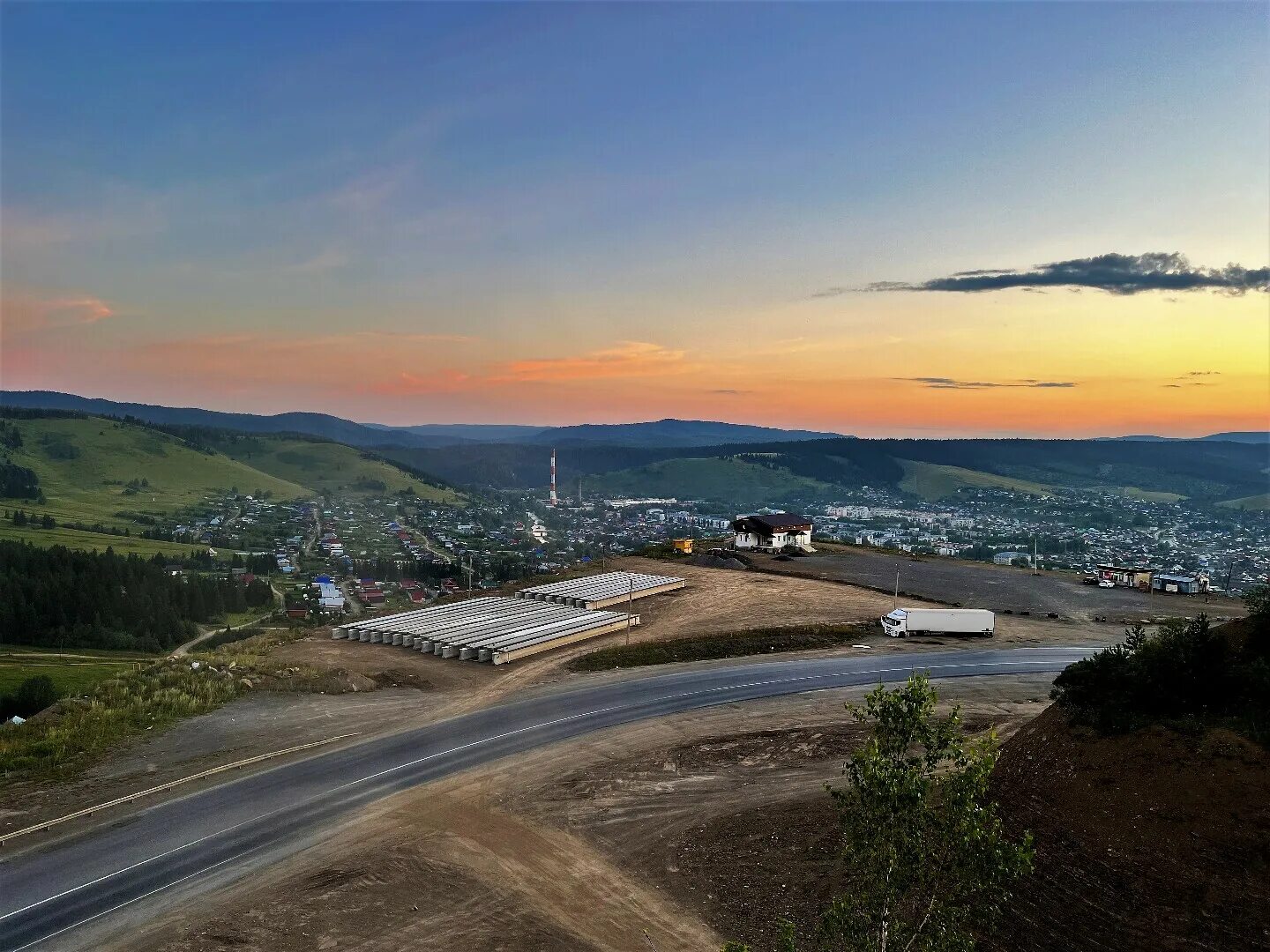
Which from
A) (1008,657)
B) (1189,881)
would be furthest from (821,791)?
(1008,657)

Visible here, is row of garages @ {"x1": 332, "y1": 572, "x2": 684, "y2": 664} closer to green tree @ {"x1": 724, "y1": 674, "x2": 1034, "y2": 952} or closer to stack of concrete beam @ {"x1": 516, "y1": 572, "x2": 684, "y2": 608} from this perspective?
stack of concrete beam @ {"x1": 516, "y1": 572, "x2": 684, "y2": 608}

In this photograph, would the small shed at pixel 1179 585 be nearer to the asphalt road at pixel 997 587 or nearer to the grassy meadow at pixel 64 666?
the asphalt road at pixel 997 587

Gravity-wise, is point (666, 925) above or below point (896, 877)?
below

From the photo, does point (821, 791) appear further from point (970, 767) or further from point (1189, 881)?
point (970, 767)

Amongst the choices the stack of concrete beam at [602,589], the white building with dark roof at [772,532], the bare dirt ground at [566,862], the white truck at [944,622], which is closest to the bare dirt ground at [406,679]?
the white truck at [944,622]

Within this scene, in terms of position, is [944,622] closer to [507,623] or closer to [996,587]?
[996,587]

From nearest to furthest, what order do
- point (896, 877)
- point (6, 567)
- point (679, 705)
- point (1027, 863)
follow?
1. point (1027, 863)
2. point (896, 877)
3. point (679, 705)
4. point (6, 567)
